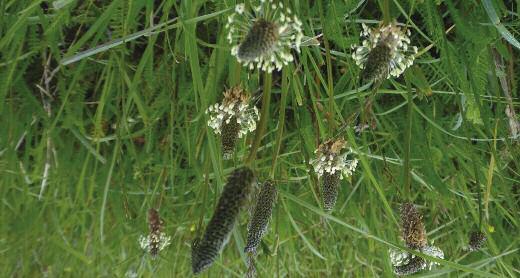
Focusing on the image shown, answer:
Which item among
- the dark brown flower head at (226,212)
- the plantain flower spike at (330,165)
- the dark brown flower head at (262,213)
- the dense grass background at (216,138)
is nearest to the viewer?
the dark brown flower head at (226,212)

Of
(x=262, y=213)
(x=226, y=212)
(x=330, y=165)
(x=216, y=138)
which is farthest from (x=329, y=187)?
(x=216, y=138)

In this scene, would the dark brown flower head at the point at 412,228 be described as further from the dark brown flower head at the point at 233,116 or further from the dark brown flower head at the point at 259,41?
the dark brown flower head at the point at 259,41

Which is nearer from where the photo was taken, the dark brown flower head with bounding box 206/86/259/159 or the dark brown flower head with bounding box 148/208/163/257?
the dark brown flower head with bounding box 206/86/259/159

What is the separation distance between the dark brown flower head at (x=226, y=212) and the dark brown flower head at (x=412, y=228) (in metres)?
0.40

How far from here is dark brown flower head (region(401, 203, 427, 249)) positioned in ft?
3.21

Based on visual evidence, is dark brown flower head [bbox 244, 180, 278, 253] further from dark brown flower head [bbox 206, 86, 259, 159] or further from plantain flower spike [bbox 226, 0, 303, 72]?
plantain flower spike [bbox 226, 0, 303, 72]

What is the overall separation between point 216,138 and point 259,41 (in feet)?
2.16

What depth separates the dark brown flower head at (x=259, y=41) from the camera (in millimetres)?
702

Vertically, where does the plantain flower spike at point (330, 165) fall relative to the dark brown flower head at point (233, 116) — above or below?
below

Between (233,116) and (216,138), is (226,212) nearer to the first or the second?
(233,116)

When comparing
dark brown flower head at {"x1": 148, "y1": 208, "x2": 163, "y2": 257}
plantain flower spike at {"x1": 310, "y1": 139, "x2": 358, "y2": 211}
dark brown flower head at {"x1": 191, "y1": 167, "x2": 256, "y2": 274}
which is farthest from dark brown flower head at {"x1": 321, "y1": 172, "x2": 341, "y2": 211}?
dark brown flower head at {"x1": 148, "y1": 208, "x2": 163, "y2": 257}

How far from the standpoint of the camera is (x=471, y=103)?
3.88 ft

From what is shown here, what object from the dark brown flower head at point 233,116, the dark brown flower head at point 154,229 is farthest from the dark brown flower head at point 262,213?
the dark brown flower head at point 154,229

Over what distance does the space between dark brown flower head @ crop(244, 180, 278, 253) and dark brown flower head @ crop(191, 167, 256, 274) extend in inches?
5.6
